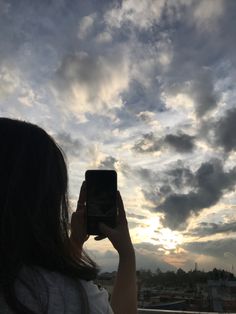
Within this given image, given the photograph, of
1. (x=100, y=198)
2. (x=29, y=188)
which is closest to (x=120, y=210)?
(x=100, y=198)

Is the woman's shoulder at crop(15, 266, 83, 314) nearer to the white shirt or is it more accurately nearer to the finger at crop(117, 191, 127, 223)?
the white shirt

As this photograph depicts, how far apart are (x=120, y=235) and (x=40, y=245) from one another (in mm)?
357

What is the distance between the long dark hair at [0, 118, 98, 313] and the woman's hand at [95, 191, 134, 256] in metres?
0.13

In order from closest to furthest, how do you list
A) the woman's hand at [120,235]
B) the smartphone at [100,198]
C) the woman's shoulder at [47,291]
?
1. the woman's shoulder at [47,291]
2. the woman's hand at [120,235]
3. the smartphone at [100,198]

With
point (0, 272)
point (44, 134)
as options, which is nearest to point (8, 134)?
point (44, 134)

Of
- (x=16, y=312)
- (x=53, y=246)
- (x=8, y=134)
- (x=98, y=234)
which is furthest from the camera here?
(x=98, y=234)

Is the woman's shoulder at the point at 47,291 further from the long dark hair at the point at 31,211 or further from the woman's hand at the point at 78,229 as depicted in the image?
the woman's hand at the point at 78,229

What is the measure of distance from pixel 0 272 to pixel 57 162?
0.40 meters

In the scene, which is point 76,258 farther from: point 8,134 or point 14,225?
point 8,134

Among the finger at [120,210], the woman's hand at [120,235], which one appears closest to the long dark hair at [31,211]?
the woman's hand at [120,235]

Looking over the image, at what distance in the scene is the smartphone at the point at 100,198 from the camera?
1629 millimetres

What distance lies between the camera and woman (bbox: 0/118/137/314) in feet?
4.00

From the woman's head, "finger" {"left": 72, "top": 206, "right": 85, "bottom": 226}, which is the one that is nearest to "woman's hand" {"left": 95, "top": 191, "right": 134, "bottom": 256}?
"finger" {"left": 72, "top": 206, "right": 85, "bottom": 226}

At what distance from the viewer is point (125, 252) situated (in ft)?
4.95
